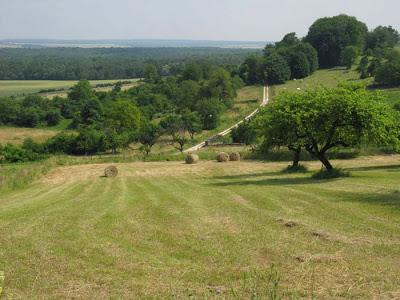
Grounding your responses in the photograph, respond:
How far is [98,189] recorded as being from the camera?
3288cm

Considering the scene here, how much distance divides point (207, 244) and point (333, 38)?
15149cm

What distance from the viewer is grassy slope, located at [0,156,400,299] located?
1132 cm

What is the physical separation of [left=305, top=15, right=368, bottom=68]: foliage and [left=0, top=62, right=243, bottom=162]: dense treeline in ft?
103

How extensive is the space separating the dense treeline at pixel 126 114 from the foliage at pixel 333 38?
103 ft

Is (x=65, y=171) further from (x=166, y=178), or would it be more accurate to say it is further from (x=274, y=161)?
(x=274, y=161)

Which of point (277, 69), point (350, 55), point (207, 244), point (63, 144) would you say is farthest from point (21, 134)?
point (207, 244)

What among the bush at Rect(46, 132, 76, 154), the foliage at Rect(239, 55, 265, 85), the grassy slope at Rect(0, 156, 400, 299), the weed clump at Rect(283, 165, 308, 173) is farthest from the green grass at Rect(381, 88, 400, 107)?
the grassy slope at Rect(0, 156, 400, 299)

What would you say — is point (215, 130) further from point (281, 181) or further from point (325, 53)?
point (325, 53)

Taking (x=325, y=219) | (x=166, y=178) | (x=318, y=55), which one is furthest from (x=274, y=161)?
(x=318, y=55)

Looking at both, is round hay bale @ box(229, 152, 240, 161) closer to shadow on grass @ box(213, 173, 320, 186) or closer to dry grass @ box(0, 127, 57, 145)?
shadow on grass @ box(213, 173, 320, 186)

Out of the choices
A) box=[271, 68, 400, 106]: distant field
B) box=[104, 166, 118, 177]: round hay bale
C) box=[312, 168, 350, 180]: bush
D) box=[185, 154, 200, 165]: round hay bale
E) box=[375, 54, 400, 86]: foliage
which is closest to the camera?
box=[312, 168, 350, 180]: bush

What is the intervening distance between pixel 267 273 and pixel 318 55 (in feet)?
504

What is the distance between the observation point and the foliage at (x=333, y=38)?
15550 cm

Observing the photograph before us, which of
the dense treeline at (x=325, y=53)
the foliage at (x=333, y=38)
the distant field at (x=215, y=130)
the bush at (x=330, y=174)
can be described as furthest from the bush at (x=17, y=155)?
the foliage at (x=333, y=38)
